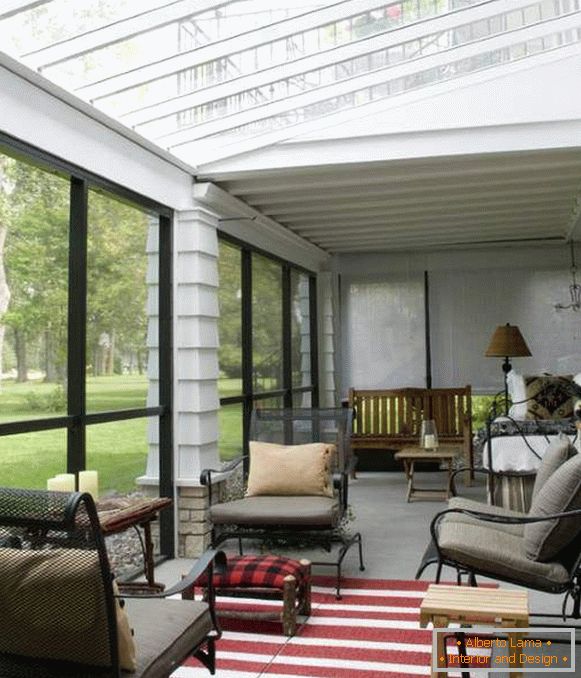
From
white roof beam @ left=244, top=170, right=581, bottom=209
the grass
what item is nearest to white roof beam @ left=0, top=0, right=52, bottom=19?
the grass


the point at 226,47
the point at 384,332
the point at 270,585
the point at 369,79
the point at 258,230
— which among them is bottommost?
the point at 270,585

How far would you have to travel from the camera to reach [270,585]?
146 inches

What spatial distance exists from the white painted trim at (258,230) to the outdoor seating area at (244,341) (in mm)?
37

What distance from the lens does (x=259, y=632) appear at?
12.2ft

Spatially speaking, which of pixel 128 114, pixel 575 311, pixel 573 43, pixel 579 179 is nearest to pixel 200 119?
pixel 128 114

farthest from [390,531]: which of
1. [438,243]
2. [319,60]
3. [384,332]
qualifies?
[438,243]

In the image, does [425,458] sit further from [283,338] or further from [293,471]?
[293,471]

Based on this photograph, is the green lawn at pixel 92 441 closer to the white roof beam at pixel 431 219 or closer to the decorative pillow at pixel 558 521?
the decorative pillow at pixel 558 521

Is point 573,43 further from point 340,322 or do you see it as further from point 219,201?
point 340,322

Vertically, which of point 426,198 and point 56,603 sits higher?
point 426,198

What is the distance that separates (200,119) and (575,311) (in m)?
6.25

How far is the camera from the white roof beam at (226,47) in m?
3.93

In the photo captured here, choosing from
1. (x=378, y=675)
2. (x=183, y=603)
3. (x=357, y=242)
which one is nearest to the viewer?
(x=183, y=603)

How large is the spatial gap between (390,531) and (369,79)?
135 inches
